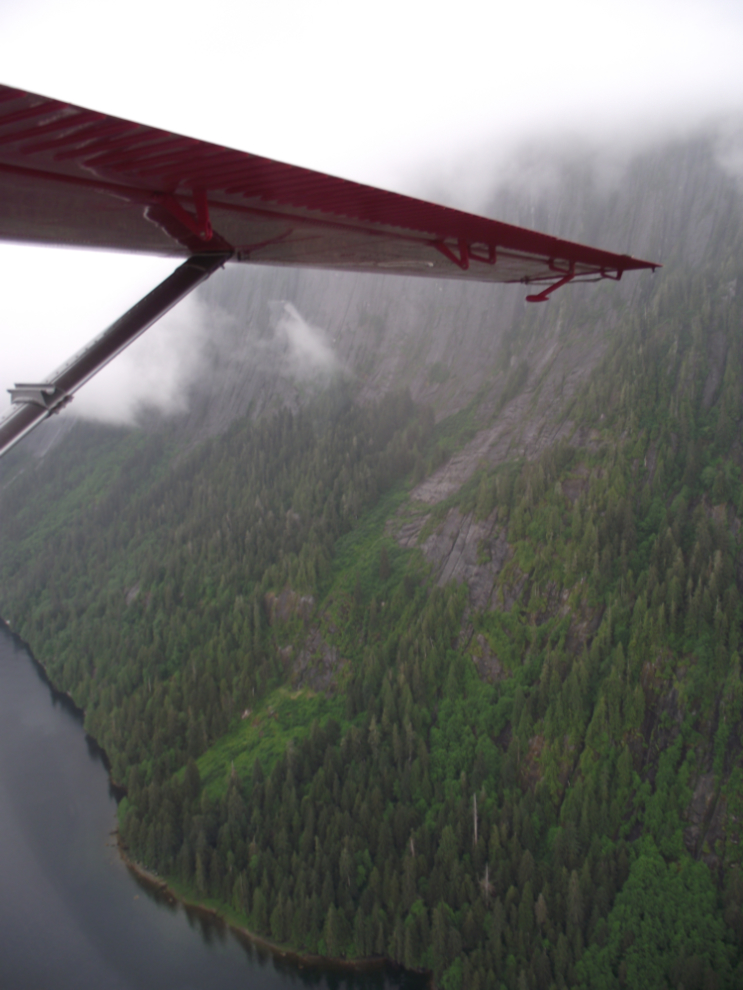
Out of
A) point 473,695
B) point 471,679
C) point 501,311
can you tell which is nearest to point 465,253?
point 473,695

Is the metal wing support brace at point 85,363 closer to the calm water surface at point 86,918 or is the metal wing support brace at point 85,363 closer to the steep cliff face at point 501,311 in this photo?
the calm water surface at point 86,918

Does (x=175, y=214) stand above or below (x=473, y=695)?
below

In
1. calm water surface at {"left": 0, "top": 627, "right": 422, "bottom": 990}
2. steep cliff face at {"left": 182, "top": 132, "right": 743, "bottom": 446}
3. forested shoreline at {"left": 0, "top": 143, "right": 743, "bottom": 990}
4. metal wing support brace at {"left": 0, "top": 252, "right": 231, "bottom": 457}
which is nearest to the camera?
metal wing support brace at {"left": 0, "top": 252, "right": 231, "bottom": 457}

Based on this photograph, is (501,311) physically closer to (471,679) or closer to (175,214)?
(471,679)

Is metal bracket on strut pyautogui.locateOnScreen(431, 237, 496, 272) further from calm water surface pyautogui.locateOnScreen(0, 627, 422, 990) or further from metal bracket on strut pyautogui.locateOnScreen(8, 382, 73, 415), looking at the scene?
calm water surface pyautogui.locateOnScreen(0, 627, 422, 990)

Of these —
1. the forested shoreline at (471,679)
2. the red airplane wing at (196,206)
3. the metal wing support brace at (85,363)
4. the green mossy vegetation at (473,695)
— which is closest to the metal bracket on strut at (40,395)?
the metal wing support brace at (85,363)

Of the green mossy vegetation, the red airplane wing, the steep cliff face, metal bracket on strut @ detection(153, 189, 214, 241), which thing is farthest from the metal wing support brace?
the steep cliff face

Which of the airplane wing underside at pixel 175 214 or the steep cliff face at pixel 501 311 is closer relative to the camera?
the airplane wing underside at pixel 175 214
